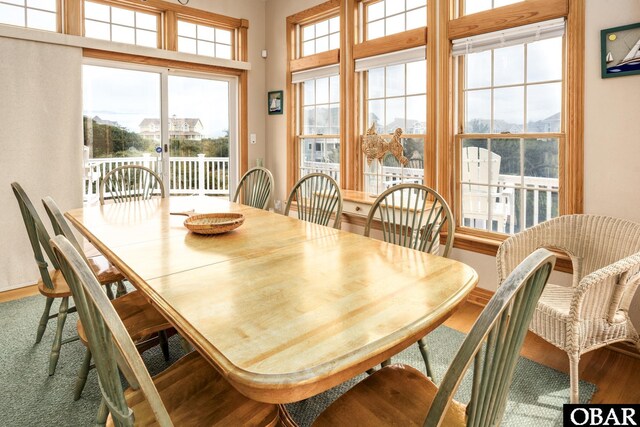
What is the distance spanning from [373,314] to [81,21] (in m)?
4.22

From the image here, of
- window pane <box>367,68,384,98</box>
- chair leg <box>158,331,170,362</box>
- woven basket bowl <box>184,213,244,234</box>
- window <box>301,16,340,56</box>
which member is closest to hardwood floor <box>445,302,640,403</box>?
woven basket bowl <box>184,213,244,234</box>

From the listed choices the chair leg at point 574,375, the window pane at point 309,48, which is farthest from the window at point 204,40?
the chair leg at point 574,375

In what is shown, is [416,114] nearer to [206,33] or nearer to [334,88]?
[334,88]

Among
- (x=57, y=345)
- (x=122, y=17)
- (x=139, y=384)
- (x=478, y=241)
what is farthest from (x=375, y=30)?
(x=139, y=384)

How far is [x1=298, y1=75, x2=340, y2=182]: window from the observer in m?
4.57

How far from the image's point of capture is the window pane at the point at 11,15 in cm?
357

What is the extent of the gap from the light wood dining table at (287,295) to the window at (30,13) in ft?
8.89

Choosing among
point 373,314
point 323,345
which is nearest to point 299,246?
point 373,314

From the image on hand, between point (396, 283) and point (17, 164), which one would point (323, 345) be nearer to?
point (396, 283)

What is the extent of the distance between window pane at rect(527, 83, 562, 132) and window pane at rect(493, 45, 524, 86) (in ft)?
0.48

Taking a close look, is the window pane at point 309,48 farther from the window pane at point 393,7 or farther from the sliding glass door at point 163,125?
the window pane at point 393,7

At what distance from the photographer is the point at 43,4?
3732 mm

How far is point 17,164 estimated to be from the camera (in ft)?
11.7

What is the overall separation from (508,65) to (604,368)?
2.13 metres
